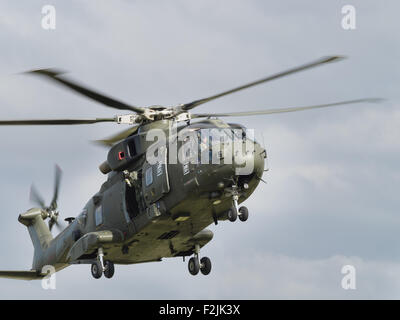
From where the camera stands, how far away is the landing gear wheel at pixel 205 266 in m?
31.9

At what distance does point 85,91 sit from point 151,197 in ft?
17.1

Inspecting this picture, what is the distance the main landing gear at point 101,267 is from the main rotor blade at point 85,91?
6303 mm

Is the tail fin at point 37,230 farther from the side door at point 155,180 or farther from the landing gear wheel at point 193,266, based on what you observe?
the side door at point 155,180

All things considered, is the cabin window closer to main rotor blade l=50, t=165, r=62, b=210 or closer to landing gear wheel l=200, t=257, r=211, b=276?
landing gear wheel l=200, t=257, r=211, b=276

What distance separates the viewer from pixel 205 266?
31.9 m

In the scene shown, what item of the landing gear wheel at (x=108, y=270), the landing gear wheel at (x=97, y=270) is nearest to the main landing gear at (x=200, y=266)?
the landing gear wheel at (x=108, y=270)

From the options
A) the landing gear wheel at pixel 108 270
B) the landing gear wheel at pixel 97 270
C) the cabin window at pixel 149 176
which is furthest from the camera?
the landing gear wheel at pixel 108 270

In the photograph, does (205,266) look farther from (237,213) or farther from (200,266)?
(237,213)

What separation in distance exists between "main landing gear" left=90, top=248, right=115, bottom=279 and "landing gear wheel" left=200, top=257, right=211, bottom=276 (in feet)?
12.4

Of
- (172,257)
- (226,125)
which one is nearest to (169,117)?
(226,125)

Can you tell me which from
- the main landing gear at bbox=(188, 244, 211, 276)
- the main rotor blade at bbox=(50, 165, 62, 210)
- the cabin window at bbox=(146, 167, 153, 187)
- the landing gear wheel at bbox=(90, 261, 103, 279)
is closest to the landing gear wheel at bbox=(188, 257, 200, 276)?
the main landing gear at bbox=(188, 244, 211, 276)

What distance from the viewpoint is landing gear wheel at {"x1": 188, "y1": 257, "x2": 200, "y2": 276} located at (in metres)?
32.0

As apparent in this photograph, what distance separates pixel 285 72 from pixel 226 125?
11.0 feet
